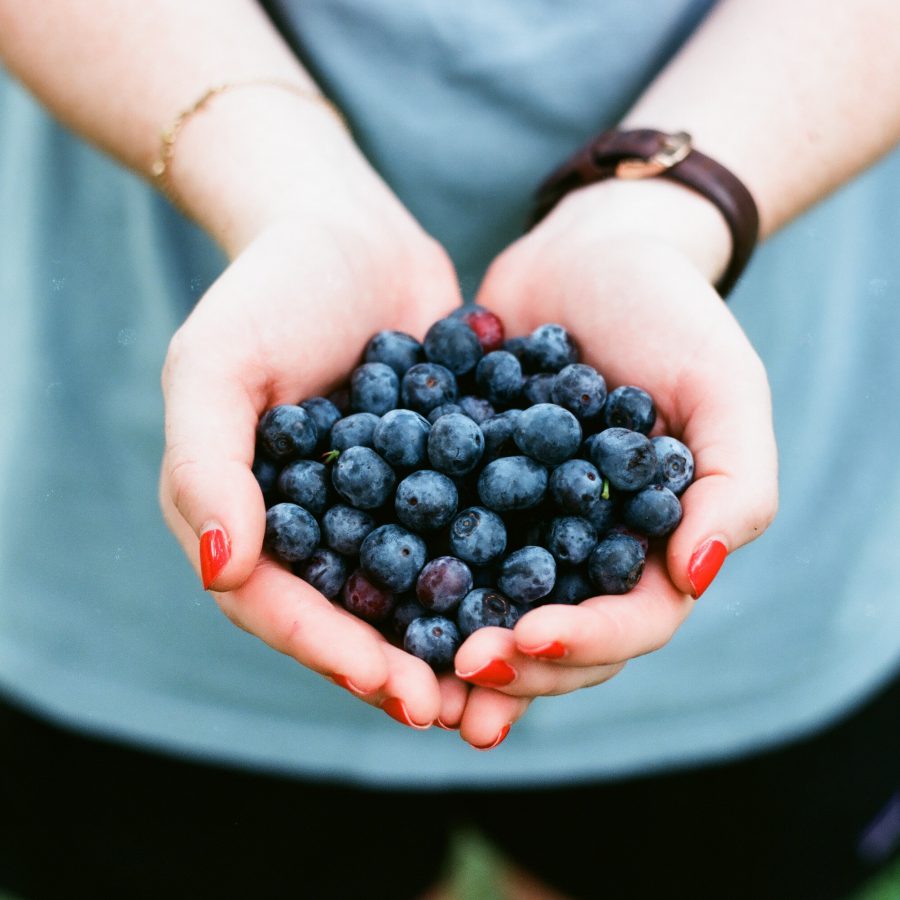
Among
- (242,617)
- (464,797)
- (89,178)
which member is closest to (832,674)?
(464,797)

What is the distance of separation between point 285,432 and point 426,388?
23cm

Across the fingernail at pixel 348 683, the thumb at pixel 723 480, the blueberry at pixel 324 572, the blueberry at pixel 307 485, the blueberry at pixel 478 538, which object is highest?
the thumb at pixel 723 480

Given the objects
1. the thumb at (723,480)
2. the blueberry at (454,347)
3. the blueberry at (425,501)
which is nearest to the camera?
the thumb at (723,480)

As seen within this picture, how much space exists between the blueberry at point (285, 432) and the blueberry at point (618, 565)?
0.43 m

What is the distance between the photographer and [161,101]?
1495 millimetres

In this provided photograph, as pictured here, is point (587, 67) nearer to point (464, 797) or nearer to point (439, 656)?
point (439, 656)

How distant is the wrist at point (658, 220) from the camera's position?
1.47m

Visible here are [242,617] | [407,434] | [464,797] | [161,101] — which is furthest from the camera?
[464,797]

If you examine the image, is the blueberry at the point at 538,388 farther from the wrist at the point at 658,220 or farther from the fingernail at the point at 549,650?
the fingernail at the point at 549,650

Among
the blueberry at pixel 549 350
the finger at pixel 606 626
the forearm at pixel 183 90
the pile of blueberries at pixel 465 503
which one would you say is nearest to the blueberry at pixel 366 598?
the pile of blueberries at pixel 465 503

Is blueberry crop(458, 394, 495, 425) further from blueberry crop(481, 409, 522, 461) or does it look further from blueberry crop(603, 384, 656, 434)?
blueberry crop(603, 384, 656, 434)

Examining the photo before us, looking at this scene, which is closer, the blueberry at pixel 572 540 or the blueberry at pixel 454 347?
the blueberry at pixel 572 540

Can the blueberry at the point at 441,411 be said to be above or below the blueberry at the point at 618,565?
below

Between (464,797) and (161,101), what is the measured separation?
4.61 ft
